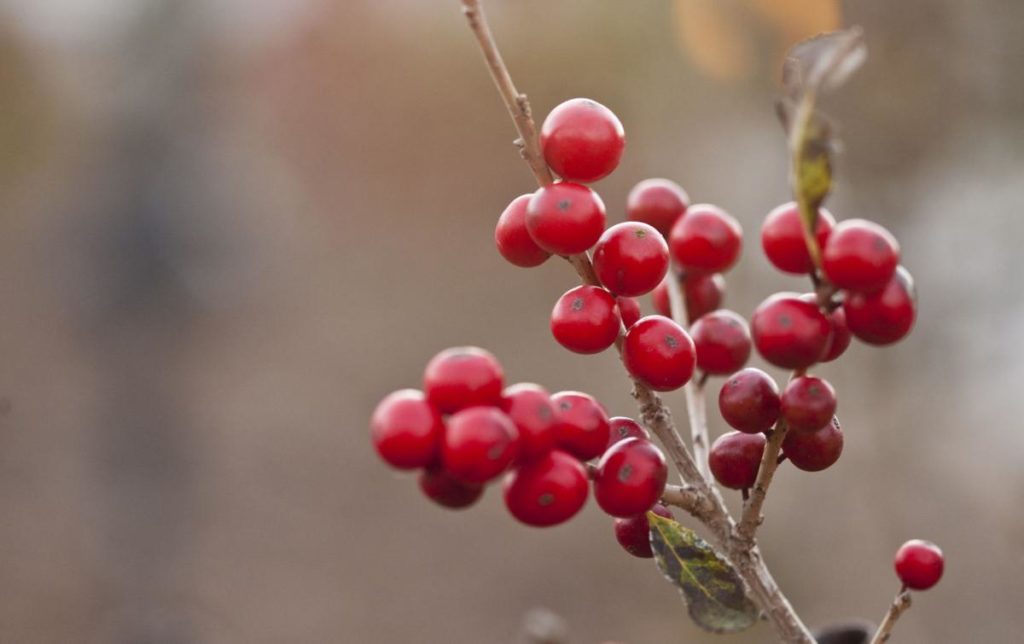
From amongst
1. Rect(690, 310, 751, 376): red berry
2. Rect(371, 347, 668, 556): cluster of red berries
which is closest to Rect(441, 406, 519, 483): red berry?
Rect(371, 347, 668, 556): cluster of red berries

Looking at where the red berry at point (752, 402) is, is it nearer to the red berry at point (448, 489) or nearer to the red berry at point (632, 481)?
the red berry at point (632, 481)

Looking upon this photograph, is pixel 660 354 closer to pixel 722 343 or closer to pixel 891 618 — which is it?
pixel 722 343

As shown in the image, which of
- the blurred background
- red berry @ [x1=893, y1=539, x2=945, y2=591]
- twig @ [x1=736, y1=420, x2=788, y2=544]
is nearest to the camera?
twig @ [x1=736, y1=420, x2=788, y2=544]

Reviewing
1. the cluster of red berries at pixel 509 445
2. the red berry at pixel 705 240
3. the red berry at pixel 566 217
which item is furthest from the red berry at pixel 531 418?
the red berry at pixel 705 240

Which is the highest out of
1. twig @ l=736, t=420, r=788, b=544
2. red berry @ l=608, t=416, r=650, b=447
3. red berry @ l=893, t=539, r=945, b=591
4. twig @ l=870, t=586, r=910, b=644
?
red berry @ l=608, t=416, r=650, b=447

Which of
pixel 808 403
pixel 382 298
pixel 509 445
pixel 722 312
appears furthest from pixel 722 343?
pixel 382 298

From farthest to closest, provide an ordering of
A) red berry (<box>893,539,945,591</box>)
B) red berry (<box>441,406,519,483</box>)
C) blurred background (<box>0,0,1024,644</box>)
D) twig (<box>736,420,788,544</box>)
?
blurred background (<box>0,0,1024,644</box>)
red berry (<box>893,539,945,591</box>)
twig (<box>736,420,788,544</box>)
red berry (<box>441,406,519,483</box>)

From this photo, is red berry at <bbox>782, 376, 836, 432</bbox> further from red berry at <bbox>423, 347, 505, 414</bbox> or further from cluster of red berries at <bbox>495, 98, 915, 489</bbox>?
red berry at <bbox>423, 347, 505, 414</bbox>
